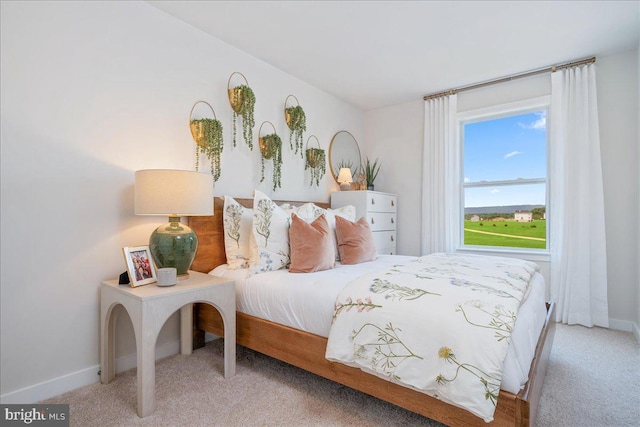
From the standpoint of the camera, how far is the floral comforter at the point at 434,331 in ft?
3.86

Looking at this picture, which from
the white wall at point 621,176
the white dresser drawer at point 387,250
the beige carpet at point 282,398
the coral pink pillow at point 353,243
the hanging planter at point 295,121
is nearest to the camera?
the beige carpet at point 282,398

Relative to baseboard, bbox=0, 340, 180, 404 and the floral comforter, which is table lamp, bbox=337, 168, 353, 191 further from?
baseboard, bbox=0, 340, 180, 404

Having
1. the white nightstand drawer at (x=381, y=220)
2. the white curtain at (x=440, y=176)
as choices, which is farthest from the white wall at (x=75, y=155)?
the white curtain at (x=440, y=176)

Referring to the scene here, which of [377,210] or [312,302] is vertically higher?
[377,210]

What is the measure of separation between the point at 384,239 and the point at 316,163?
1272mm

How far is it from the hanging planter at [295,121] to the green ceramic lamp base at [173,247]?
5.57ft

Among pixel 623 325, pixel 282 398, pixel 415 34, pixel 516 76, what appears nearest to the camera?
pixel 282 398

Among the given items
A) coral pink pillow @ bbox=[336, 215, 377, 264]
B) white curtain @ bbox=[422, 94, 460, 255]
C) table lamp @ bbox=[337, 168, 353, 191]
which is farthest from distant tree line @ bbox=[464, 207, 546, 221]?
coral pink pillow @ bbox=[336, 215, 377, 264]

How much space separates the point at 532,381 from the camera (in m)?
1.30

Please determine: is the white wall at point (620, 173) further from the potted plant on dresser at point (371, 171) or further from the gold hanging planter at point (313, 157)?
the gold hanging planter at point (313, 157)

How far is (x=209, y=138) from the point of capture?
2.54 m

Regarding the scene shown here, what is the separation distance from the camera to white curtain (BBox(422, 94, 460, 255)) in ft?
12.7

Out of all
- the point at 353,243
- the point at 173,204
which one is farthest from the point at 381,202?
the point at 173,204

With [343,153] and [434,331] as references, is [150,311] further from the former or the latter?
[343,153]
